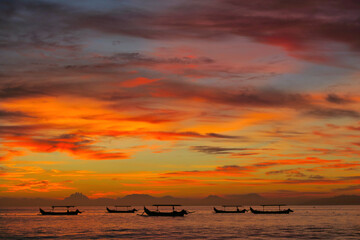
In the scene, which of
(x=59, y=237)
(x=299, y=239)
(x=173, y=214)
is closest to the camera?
(x=299, y=239)

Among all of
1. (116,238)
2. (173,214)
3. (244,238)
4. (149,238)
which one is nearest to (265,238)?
(244,238)

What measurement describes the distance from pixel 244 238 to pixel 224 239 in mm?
5323

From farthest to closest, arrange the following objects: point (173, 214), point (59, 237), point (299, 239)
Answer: point (173, 214)
point (59, 237)
point (299, 239)

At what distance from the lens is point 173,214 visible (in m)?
200

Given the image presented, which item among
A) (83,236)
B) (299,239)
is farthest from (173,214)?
(299,239)

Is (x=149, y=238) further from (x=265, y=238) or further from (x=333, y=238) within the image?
(x=333, y=238)

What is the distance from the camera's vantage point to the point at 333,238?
311 ft

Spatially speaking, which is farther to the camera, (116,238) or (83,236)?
(83,236)

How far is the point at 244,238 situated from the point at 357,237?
25944mm

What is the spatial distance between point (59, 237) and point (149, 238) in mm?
23794

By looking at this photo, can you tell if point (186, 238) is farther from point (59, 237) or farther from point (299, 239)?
point (59, 237)

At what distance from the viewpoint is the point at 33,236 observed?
10569 cm

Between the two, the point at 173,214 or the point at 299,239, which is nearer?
the point at 299,239

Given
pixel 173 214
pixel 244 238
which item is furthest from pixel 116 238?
pixel 173 214
